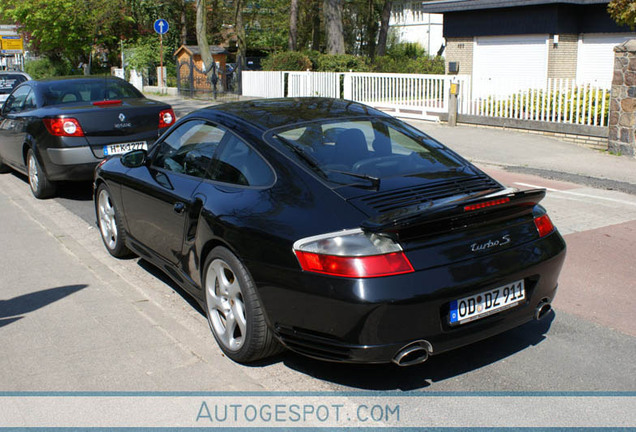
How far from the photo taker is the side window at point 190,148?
4.95 metres

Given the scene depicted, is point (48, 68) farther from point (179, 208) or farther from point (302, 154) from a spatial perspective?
point (302, 154)

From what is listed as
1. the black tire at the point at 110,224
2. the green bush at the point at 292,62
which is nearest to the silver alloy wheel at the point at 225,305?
the black tire at the point at 110,224

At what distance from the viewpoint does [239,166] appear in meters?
4.55

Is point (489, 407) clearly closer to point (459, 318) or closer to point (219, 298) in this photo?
point (459, 318)

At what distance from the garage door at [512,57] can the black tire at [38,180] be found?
1684cm

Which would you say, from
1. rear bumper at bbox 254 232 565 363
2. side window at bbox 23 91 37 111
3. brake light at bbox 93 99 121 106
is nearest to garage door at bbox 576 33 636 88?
brake light at bbox 93 99 121 106

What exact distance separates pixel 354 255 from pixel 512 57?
22812 millimetres

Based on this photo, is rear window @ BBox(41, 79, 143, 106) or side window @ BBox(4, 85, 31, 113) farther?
side window @ BBox(4, 85, 31, 113)

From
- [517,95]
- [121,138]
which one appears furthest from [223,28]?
[121,138]

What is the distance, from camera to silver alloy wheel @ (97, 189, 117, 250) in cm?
655

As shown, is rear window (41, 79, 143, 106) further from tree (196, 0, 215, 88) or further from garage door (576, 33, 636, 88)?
tree (196, 0, 215, 88)

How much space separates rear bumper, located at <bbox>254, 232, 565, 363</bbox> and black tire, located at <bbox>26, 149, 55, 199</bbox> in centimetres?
658

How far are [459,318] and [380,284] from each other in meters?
0.54

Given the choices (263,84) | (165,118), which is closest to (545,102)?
(165,118)
